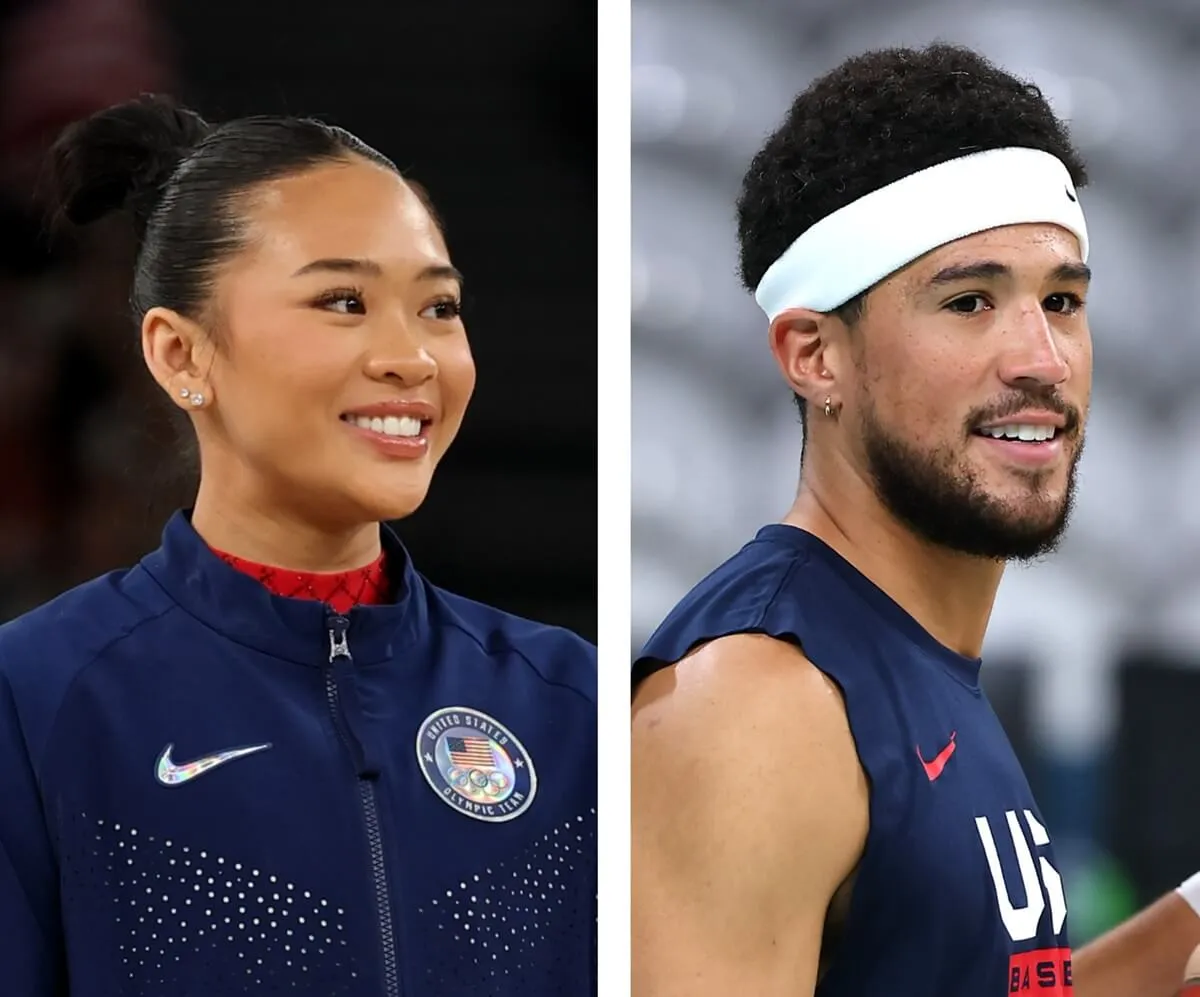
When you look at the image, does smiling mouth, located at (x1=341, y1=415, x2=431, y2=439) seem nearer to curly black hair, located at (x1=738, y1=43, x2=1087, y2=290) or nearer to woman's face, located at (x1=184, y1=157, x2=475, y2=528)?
woman's face, located at (x1=184, y1=157, x2=475, y2=528)

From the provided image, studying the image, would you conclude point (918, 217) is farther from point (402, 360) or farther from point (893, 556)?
point (402, 360)

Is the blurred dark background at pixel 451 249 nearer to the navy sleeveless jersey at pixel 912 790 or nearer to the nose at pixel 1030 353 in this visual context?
the navy sleeveless jersey at pixel 912 790

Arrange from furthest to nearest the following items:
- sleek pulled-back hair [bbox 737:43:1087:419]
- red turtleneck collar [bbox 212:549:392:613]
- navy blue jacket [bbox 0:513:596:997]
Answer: sleek pulled-back hair [bbox 737:43:1087:419]
red turtleneck collar [bbox 212:549:392:613]
navy blue jacket [bbox 0:513:596:997]

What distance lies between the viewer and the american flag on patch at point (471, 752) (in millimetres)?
1633

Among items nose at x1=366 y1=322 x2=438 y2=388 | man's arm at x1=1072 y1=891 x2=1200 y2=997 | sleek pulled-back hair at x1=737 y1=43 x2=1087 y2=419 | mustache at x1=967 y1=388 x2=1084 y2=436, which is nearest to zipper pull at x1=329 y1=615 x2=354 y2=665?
nose at x1=366 y1=322 x2=438 y2=388

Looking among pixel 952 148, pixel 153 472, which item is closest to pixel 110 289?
pixel 153 472

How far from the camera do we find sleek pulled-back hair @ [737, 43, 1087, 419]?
5.56 feet

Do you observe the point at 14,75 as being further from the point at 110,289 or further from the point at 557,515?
the point at 557,515

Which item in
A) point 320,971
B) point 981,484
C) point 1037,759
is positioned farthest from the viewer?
point 1037,759

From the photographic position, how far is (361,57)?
170cm

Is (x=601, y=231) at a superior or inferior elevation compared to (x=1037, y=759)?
superior

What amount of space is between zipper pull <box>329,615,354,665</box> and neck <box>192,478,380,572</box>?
6cm

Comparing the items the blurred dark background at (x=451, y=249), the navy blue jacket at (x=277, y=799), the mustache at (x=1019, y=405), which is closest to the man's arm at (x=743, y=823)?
the navy blue jacket at (x=277, y=799)

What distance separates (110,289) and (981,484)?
2.90ft
